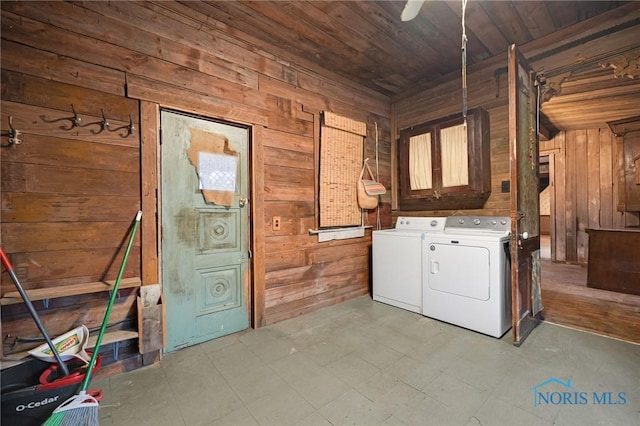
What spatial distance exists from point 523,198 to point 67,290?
3.32 metres

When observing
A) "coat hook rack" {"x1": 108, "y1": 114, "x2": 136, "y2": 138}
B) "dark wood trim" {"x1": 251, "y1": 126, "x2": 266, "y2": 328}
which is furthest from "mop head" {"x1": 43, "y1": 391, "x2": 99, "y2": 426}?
"coat hook rack" {"x1": 108, "y1": 114, "x2": 136, "y2": 138}

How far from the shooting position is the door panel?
2.20 m

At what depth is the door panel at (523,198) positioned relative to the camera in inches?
86.6

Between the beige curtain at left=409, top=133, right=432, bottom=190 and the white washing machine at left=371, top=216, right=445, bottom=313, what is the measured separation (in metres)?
0.42

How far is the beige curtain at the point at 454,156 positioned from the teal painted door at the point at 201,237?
2108 mm

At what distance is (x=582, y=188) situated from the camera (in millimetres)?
5160

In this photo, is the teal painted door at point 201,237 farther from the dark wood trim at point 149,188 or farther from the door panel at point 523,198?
the door panel at point 523,198

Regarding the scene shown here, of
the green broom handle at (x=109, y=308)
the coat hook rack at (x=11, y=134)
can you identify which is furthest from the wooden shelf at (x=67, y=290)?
the coat hook rack at (x=11, y=134)

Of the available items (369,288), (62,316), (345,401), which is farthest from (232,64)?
(369,288)

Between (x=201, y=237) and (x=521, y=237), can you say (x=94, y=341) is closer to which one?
(x=201, y=237)

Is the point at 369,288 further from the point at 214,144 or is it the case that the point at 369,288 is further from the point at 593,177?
the point at 593,177

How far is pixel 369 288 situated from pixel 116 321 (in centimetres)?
263

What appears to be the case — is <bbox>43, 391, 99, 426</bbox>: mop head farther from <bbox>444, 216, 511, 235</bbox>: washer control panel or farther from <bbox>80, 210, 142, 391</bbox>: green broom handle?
<bbox>444, 216, 511, 235</bbox>: washer control panel

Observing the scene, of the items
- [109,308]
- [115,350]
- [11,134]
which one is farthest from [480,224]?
[11,134]
